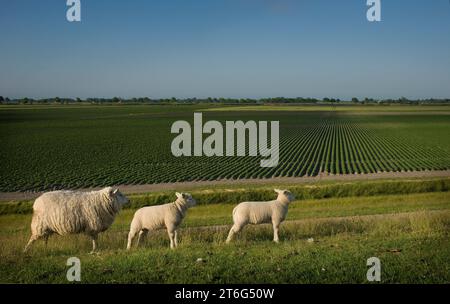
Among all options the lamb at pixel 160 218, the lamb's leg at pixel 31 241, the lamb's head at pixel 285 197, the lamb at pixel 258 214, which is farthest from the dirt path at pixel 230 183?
the lamb's leg at pixel 31 241

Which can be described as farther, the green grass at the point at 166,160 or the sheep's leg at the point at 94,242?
the green grass at the point at 166,160

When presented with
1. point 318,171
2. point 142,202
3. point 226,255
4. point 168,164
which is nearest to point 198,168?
point 168,164

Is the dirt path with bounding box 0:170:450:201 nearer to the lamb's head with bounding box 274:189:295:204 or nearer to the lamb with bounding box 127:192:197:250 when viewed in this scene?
the lamb's head with bounding box 274:189:295:204

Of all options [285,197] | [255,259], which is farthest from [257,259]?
[285,197]

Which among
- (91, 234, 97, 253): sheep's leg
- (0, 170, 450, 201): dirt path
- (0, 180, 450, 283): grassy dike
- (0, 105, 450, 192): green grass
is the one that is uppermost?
(0, 180, 450, 283): grassy dike

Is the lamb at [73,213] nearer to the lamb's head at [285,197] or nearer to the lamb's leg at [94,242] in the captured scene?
the lamb's leg at [94,242]

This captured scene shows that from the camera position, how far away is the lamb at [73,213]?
1219cm

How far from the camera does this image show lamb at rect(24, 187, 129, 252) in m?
12.2

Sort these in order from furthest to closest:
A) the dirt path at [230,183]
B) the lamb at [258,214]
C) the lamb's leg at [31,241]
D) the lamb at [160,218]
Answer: the dirt path at [230,183], the lamb at [258,214], the lamb at [160,218], the lamb's leg at [31,241]

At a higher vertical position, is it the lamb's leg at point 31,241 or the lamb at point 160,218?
the lamb at point 160,218

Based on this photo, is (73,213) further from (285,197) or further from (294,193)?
(294,193)

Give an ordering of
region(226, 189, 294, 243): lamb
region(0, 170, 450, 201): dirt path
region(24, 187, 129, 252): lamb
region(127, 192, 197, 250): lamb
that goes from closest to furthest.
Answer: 1. region(24, 187, 129, 252): lamb
2. region(127, 192, 197, 250): lamb
3. region(226, 189, 294, 243): lamb
4. region(0, 170, 450, 201): dirt path

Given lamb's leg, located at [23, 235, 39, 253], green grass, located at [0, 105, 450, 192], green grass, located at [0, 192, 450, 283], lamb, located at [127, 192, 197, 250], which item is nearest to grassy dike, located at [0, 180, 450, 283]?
green grass, located at [0, 192, 450, 283]
